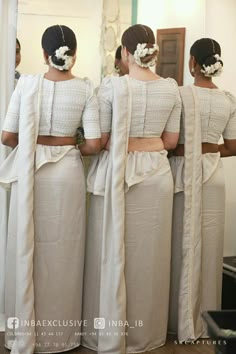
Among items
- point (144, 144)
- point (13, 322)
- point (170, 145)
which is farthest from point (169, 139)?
point (13, 322)

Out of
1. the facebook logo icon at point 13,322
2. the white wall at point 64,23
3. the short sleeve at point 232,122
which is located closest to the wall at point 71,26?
the white wall at point 64,23

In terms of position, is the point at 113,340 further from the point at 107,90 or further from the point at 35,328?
the point at 107,90

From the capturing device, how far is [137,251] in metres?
2.98

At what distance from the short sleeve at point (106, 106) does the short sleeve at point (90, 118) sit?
5 centimetres

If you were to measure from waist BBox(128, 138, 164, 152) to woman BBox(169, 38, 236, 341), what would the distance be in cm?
21

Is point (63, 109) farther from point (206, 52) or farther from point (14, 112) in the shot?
point (206, 52)

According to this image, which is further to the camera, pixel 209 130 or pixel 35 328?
pixel 209 130

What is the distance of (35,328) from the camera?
9.53 feet

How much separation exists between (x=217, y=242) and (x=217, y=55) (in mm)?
1105

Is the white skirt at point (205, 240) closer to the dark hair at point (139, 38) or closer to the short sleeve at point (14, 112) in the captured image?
the dark hair at point (139, 38)

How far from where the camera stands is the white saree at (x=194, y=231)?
3131 millimetres

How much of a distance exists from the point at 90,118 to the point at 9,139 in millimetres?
446

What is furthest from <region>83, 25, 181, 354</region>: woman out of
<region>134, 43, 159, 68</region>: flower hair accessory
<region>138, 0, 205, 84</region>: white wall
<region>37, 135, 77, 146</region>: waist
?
<region>138, 0, 205, 84</region>: white wall

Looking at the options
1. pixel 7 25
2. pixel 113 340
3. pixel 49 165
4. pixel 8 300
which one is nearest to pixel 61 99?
Answer: pixel 49 165
